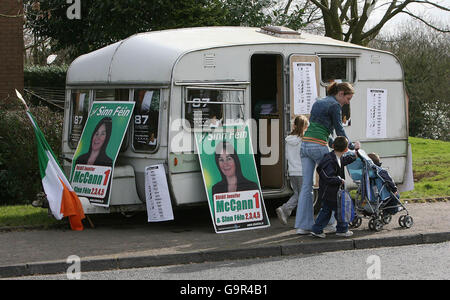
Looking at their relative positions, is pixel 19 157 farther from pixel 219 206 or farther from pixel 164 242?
pixel 164 242

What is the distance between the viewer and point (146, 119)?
10.4 metres

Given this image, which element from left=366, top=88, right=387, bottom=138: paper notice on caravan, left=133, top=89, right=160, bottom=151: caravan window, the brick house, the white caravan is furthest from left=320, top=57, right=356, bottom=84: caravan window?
the brick house

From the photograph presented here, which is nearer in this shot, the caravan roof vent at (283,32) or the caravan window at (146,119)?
the caravan window at (146,119)

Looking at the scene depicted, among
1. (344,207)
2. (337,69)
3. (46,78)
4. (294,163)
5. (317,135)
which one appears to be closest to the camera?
(344,207)

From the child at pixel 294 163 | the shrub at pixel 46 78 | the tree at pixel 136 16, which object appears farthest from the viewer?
the shrub at pixel 46 78

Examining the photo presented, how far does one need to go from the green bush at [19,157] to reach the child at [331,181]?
6.22 meters

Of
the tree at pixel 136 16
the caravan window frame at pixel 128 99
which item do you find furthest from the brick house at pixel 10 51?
the caravan window frame at pixel 128 99

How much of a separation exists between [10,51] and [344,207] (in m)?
9.41

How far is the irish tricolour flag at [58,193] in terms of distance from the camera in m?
10.2

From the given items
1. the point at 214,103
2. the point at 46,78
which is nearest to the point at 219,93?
the point at 214,103

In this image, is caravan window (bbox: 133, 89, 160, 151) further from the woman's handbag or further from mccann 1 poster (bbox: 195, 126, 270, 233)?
the woman's handbag

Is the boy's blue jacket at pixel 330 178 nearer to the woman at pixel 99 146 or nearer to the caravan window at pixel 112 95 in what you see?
the woman at pixel 99 146

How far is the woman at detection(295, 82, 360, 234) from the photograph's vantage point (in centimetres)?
964
